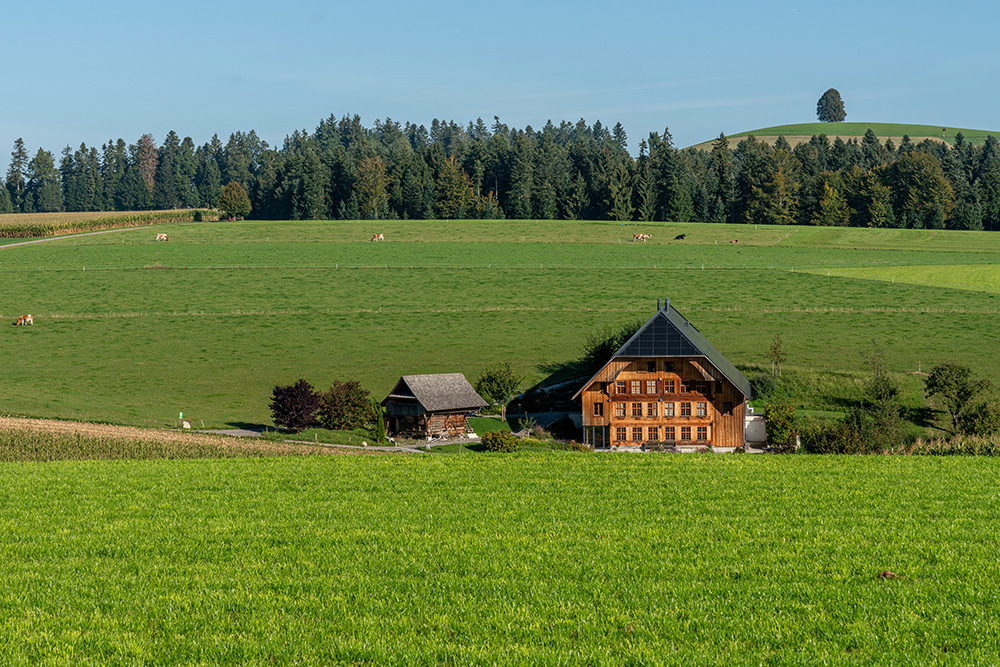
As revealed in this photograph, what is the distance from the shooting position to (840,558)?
14.5 m

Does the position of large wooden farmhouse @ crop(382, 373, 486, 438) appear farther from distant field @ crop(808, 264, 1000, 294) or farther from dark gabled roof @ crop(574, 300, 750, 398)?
distant field @ crop(808, 264, 1000, 294)

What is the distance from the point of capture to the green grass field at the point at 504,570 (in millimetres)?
10789

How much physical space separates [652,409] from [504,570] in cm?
4706

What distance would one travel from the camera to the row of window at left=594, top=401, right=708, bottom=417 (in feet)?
195

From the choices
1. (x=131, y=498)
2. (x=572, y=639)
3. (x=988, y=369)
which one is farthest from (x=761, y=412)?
(x=572, y=639)

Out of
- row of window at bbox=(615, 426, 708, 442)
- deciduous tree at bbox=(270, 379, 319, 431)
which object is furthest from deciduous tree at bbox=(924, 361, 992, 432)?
deciduous tree at bbox=(270, 379, 319, 431)

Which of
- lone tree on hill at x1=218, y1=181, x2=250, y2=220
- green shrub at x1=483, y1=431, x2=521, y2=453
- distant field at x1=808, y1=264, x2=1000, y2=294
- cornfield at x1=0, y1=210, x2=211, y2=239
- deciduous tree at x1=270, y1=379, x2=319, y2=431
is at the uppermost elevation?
lone tree on hill at x1=218, y1=181, x2=250, y2=220

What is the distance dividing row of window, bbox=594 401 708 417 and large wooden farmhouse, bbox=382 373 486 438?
24.8 ft

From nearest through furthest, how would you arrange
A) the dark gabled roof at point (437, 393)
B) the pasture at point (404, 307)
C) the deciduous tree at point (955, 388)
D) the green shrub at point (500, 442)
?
the green shrub at point (500, 442), the deciduous tree at point (955, 388), the dark gabled roof at point (437, 393), the pasture at point (404, 307)

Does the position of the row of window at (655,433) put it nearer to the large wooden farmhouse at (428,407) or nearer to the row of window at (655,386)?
the row of window at (655,386)

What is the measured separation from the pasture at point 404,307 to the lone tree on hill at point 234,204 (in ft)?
135

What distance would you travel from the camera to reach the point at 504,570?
13922 millimetres

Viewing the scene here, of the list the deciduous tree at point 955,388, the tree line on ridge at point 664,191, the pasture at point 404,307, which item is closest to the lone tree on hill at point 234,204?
the tree line on ridge at point 664,191

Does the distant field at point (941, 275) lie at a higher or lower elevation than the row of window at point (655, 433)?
higher
